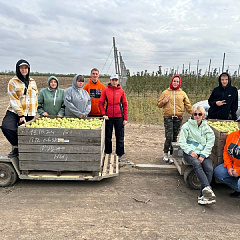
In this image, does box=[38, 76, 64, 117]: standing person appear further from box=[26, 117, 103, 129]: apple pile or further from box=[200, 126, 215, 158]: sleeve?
box=[200, 126, 215, 158]: sleeve

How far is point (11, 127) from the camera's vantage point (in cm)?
415

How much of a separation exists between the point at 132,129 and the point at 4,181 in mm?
5496

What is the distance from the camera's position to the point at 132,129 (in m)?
9.10

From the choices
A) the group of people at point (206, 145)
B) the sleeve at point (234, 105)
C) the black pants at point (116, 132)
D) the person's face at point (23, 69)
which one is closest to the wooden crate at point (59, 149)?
the person's face at point (23, 69)

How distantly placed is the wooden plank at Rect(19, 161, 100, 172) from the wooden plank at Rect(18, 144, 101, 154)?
214 mm

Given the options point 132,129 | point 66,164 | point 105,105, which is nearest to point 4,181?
point 66,164

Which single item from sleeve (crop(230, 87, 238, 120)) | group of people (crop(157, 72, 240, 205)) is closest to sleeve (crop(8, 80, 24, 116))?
group of people (crop(157, 72, 240, 205))

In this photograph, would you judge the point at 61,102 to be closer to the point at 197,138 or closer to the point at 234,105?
the point at 197,138

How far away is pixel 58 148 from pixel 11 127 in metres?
0.89

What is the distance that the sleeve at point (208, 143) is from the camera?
405 cm

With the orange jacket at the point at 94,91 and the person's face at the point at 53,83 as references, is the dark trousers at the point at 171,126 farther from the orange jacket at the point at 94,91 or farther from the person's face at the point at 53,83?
the person's face at the point at 53,83

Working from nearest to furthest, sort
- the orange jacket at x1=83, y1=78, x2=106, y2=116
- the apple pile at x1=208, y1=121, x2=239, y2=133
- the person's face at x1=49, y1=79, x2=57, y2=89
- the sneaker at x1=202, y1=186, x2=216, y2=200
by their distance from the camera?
the sneaker at x1=202, y1=186, x2=216, y2=200 → the apple pile at x1=208, y1=121, x2=239, y2=133 → the person's face at x1=49, y1=79, x2=57, y2=89 → the orange jacket at x1=83, y1=78, x2=106, y2=116

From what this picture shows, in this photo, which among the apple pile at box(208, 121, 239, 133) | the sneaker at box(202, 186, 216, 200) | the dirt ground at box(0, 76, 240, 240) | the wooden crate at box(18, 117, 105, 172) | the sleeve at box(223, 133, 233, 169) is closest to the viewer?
the dirt ground at box(0, 76, 240, 240)

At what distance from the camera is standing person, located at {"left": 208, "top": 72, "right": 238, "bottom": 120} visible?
5.07 metres
